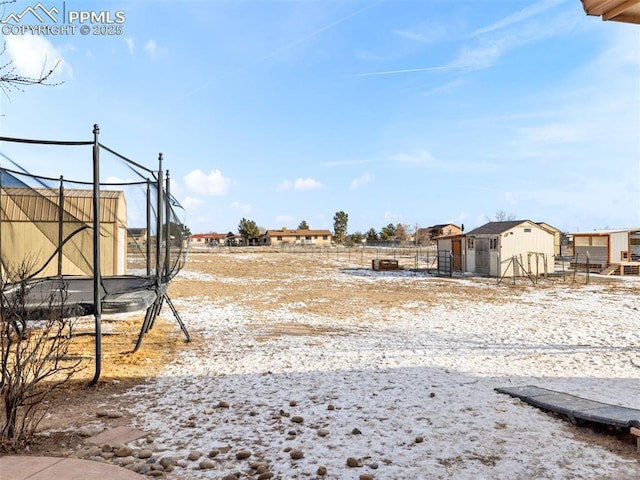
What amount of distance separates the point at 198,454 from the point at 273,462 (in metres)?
0.62

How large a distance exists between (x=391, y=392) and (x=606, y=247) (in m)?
25.6

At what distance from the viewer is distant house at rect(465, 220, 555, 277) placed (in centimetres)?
2148

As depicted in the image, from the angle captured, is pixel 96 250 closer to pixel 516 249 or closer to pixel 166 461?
pixel 166 461

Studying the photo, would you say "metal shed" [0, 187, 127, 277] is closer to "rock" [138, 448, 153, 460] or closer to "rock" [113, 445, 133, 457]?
"rock" [113, 445, 133, 457]

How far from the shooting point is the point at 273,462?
3182mm

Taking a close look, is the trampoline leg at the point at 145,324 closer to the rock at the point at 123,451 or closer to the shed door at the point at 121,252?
the rock at the point at 123,451

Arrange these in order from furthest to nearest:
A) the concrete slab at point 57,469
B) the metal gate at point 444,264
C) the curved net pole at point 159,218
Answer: the metal gate at point 444,264 → the curved net pole at point 159,218 → the concrete slab at point 57,469

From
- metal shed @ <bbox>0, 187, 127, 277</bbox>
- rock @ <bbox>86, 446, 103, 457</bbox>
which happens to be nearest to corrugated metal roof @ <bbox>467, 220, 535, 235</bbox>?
metal shed @ <bbox>0, 187, 127, 277</bbox>

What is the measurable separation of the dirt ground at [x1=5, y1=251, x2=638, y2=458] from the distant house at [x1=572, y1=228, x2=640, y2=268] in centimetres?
1033

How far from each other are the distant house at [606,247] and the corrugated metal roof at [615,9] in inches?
964

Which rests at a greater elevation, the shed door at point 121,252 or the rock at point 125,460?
the shed door at point 121,252

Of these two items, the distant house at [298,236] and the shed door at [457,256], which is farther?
the distant house at [298,236]

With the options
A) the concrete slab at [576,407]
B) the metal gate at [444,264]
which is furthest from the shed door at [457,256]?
the concrete slab at [576,407]

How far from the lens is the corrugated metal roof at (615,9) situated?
2301 mm
